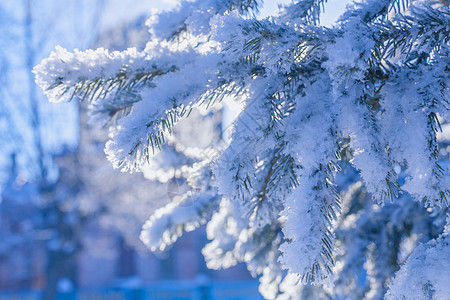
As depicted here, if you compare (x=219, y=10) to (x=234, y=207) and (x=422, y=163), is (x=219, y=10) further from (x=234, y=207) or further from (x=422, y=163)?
(x=234, y=207)

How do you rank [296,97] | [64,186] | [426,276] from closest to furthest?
[426,276], [296,97], [64,186]

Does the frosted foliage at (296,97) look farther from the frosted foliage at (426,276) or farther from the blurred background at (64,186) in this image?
the blurred background at (64,186)

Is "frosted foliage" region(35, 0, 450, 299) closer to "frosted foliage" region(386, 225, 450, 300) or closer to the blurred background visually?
"frosted foliage" region(386, 225, 450, 300)

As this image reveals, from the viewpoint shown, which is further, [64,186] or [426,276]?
[64,186]

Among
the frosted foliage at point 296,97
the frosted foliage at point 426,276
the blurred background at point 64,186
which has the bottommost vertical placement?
the blurred background at point 64,186

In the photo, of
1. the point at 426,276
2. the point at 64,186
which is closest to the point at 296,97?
the point at 426,276

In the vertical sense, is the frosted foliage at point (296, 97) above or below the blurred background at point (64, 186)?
above

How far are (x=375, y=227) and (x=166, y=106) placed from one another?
151 centimetres

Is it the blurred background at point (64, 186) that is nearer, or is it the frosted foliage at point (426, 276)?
the frosted foliage at point (426, 276)

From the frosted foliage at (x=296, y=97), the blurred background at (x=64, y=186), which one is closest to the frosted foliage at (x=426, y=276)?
the frosted foliage at (x=296, y=97)

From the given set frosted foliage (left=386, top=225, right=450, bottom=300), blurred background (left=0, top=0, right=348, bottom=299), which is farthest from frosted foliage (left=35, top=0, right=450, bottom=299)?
blurred background (left=0, top=0, right=348, bottom=299)

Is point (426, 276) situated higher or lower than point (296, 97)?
lower

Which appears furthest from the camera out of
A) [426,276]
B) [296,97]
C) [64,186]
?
[64,186]

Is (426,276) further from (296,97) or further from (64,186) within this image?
(64,186)
